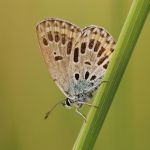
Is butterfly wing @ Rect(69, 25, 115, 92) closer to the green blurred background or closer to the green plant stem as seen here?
the green plant stem

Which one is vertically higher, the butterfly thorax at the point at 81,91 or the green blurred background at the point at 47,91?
the butterfly thorax at the point at 81,91

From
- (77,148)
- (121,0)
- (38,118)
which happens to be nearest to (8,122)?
(38,118)

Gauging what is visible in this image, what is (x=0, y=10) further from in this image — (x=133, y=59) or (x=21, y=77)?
(x=133, y=59)

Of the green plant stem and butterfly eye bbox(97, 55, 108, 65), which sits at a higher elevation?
the green plant stem

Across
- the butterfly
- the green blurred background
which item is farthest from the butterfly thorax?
the green blurred background

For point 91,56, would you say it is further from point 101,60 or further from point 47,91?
point 47,91

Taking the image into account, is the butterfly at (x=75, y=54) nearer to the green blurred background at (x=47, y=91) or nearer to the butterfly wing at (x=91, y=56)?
the butterfly wing at (x=91, y=56)

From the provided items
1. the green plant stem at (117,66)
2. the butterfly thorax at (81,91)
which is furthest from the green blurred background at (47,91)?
the green plant stem at (117,66)
